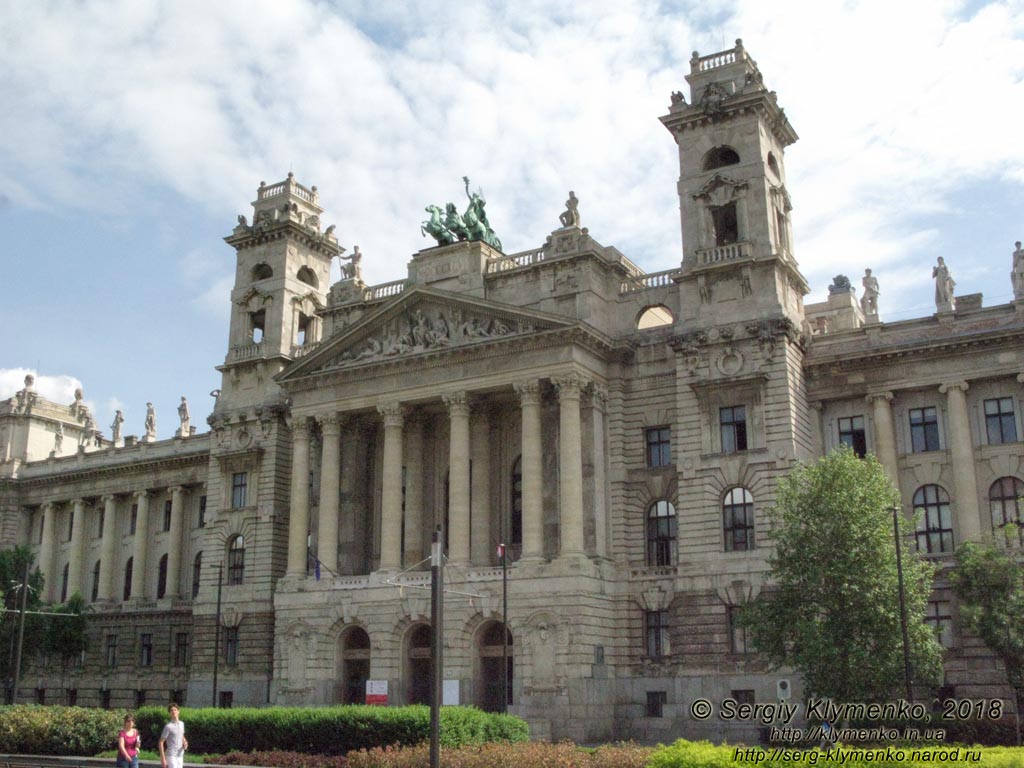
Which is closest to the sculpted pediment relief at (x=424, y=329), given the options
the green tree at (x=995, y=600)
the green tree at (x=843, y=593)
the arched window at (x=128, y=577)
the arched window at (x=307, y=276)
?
the arched window at (x=307, y=276)

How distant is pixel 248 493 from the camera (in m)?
69.3

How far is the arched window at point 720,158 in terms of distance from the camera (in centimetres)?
5972

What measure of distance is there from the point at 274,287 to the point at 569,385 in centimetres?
2595

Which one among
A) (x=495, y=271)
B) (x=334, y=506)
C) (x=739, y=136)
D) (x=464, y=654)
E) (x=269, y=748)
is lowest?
(x=269, y=748)

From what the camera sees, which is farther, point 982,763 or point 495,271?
point 495,271

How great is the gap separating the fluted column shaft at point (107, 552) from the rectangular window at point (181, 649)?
8.97 meters

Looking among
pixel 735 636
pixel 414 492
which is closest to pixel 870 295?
pixel 735 636

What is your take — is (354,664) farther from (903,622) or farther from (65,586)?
(65,586)

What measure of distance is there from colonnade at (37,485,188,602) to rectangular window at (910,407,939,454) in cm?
4889

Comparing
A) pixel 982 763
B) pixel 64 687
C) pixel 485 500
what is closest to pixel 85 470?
pixel 64 687

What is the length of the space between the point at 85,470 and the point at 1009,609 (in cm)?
6475

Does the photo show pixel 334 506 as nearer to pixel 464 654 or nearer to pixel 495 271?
pixel 464 654

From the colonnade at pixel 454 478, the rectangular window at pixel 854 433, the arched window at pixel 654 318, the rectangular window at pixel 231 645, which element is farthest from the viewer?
the rectangular window at pixel 231 645

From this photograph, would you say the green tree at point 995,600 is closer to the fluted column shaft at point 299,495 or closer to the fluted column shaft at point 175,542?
the fluted column shaft at point 299,495
